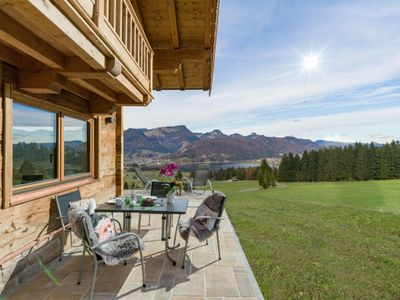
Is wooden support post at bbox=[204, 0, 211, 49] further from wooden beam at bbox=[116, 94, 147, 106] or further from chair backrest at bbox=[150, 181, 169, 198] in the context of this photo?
chair backrest at bbox=[150, 181, 169, 198]

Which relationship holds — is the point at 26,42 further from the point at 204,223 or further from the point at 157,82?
the point at 157,82

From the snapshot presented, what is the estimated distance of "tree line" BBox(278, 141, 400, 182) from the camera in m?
21.9

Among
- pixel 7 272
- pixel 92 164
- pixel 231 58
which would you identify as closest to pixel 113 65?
pixel 7 272

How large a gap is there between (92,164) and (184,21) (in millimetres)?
3289

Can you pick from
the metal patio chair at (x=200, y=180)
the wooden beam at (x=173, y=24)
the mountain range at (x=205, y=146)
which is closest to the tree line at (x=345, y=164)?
the metal patio chair at (x=200, y=180)

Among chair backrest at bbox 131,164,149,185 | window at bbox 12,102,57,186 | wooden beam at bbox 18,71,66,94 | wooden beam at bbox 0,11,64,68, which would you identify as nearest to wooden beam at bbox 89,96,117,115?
window at bbox 12,102,57,186

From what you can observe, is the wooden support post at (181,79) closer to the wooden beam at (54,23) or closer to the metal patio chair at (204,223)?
the metal patio chair at (204,223)

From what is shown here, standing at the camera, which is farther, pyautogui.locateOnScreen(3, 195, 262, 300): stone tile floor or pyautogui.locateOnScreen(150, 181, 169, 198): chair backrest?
pyautogui.locateOnScreen(150, 181, 169, 198): chair backrest

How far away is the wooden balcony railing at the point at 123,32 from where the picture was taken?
2223 mm

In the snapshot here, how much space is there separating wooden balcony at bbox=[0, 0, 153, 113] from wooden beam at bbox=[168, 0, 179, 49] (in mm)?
782

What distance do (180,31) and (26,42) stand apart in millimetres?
3573

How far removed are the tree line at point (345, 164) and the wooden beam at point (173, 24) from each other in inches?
808

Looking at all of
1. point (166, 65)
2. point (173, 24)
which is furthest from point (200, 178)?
point (173, 24)

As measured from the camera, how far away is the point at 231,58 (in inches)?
391
